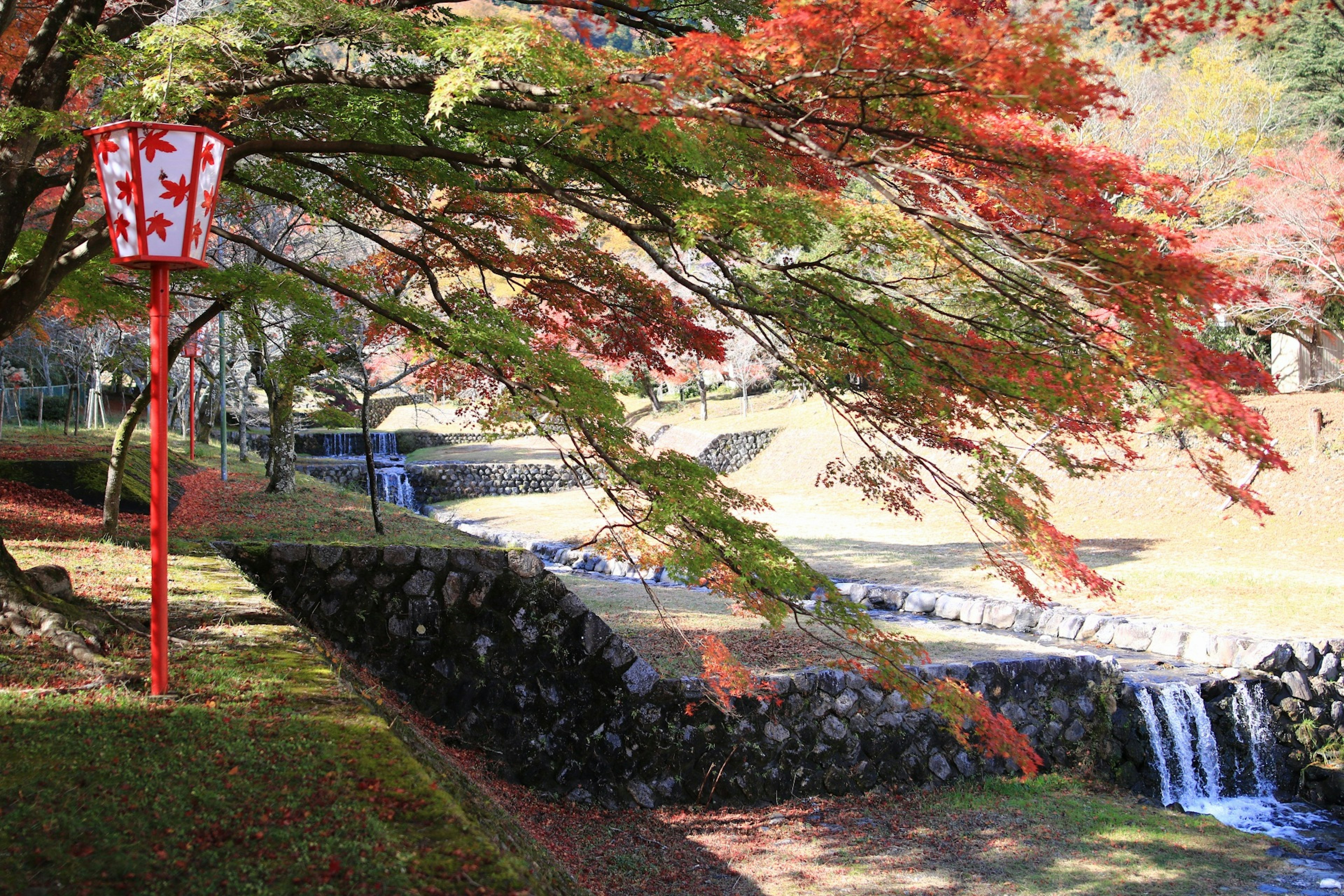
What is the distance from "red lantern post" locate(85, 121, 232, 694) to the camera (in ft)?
11.1

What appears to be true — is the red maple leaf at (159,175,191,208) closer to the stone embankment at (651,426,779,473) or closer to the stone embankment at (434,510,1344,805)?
the stone embankment at (434,510,1344,805)

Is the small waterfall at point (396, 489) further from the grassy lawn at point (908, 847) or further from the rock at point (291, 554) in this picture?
the grassy lawn at point (908, 847)

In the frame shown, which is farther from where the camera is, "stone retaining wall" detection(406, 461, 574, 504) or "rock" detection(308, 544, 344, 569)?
"stone retaining wall" detection(406, 461, 574, 504)

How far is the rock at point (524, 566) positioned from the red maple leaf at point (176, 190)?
4.03 metres

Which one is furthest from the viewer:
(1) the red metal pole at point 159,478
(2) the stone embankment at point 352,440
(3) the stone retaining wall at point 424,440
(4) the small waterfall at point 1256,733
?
(3) the stone retaining wall at point 424,440

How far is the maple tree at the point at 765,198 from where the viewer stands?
3480mm

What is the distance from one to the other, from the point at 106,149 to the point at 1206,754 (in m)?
9.48

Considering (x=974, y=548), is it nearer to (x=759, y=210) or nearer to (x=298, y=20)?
(x=759, y=210)

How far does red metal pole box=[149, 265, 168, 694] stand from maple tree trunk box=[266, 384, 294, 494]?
→ 961cm

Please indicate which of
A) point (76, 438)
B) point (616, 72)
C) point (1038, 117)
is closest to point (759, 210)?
point (616, 72)

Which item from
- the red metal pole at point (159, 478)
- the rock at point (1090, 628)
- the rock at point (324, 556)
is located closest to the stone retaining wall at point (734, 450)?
the rock at point (1090, 628)

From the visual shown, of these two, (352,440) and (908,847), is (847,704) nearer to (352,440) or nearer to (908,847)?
(908,847)

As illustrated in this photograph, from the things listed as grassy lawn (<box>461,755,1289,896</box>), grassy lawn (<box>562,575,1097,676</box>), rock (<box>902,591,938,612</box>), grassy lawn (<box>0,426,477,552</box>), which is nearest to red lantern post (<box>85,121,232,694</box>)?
grassy lawn (<box>461,755,1289,896</box>)

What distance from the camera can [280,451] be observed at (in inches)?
531
